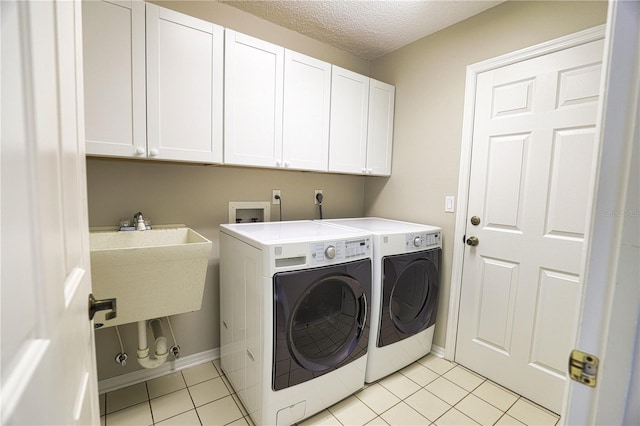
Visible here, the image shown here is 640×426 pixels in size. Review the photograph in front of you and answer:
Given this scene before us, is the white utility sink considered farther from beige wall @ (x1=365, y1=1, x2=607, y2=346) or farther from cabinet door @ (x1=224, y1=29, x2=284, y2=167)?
beige wall @ (x1=365, y1=1, x2=607, y2=346)

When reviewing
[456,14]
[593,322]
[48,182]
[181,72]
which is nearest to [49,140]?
[48,182]

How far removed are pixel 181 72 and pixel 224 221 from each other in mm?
987

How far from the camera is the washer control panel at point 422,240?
1.91m

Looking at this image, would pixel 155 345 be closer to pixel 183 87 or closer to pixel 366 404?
pixel 366 404

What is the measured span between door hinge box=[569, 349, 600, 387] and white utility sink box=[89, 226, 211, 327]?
4.62 ft

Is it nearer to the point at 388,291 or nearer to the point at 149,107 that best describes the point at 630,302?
the point at 388,291

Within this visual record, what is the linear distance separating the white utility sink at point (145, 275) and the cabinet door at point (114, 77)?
0.51m

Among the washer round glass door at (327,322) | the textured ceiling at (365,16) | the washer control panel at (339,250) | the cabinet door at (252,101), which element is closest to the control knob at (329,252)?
the washer control panel at (339,250)

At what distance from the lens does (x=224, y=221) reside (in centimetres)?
208

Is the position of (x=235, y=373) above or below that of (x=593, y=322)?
below

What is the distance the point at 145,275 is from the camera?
1.35 metres

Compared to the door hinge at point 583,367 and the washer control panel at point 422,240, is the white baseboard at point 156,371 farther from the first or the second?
the door hinge at point 583,367

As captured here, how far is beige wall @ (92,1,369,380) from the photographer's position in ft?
5.53

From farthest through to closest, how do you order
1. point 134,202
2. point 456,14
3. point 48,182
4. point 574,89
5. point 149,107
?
point 456,14, point 134,202, point 574,89, point 149,107, point 48,182
